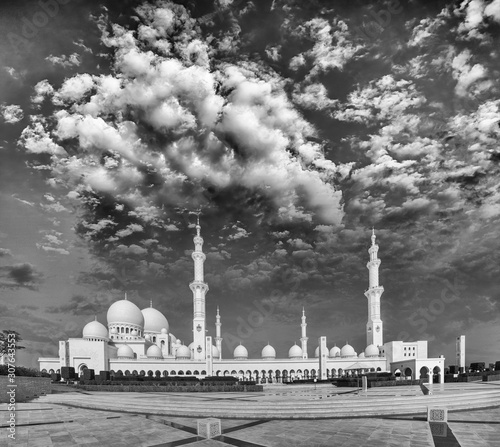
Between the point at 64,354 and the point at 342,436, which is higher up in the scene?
the point at 342,436

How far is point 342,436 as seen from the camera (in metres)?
9.98

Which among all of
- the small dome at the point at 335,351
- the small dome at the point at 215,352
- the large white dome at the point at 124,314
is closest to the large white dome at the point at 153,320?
the large white dome at the point at 124,314

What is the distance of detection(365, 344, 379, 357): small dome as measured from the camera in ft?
212

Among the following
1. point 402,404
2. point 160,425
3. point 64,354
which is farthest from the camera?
point 64,354

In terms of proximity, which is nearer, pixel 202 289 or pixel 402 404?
pixel 402 404

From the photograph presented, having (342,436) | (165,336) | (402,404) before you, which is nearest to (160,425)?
(342,436)

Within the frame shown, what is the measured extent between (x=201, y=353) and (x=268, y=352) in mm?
14720

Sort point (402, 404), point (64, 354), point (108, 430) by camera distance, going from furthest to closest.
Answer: point (64, 354), point (402, 404), point (108, 430)


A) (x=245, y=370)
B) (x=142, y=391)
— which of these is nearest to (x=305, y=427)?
(x=142, y=391)

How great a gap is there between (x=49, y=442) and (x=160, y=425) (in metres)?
3.41

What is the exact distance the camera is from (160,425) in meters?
12.1

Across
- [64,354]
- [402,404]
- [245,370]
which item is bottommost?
[245,370]

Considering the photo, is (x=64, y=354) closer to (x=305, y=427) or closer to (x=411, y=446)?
(x=305, y=427)

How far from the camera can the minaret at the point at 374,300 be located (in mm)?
65688
